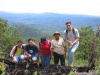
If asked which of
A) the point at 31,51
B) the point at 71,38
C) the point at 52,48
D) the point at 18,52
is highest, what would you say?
the point at 71,38

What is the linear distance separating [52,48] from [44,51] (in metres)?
0.41

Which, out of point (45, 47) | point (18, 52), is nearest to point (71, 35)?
point (45, 47)

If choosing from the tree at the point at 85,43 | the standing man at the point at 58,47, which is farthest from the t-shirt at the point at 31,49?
the tree at the point at 85,43

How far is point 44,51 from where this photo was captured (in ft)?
37.2

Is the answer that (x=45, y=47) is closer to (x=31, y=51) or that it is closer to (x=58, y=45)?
(x=58, y=45)

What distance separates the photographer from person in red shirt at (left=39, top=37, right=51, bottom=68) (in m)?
11.2

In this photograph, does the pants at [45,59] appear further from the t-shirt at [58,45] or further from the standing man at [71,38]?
the standing man at [71,38]

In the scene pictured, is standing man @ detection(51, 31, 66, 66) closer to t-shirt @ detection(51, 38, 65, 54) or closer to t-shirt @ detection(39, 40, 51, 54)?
t-shirt @ detection(51, 38, 65, 54)

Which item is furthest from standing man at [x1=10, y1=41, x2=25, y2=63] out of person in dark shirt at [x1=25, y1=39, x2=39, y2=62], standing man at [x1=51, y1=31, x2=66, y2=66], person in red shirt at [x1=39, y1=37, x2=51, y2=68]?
standing man at [x1=51, y1=31, x2=66, y2=66]

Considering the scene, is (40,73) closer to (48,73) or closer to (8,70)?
(48,73)

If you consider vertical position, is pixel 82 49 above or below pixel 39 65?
below

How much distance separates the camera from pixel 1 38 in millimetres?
56562

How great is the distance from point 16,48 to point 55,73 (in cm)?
288

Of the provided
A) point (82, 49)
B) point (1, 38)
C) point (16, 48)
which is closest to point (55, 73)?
point (16, 48)
